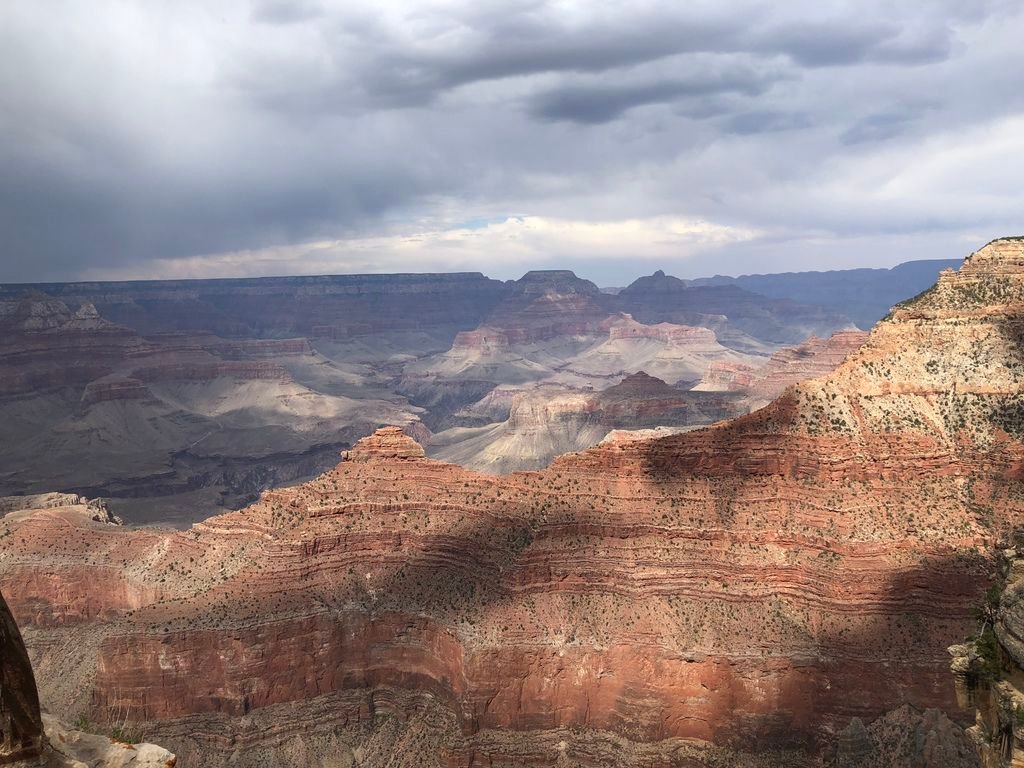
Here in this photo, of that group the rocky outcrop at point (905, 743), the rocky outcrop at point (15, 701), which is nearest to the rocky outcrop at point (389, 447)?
the rocky outcrop at point (905, 743)

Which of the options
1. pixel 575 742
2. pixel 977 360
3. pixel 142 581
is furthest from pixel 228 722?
pixel 977 360

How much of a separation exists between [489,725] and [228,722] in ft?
60.6

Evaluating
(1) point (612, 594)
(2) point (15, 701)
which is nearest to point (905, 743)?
(1) point (612, 594)

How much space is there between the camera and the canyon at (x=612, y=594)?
2083 inches

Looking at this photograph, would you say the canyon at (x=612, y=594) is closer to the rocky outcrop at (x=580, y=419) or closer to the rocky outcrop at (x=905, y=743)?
the rocky outcrop at (x=905, y=743)

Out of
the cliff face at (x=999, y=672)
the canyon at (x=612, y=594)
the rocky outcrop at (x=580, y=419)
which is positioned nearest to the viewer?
the cliff face at (x=999, y=672)

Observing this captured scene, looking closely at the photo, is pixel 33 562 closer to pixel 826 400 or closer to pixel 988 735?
pixel 826 400

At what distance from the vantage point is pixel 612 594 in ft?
189

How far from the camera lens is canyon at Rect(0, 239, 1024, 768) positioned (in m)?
52.9

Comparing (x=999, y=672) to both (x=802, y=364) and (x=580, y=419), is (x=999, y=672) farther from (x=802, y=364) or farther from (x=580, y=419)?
(x=802, y=364)

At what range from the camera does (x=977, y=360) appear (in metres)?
64.4

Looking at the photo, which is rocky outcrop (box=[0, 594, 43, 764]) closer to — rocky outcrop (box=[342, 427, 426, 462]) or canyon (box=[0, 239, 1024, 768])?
canyon (box=[0, 239, 1024, 768])

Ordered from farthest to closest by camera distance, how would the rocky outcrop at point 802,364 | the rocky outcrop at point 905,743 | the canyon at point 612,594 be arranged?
the rocky outcrop at point 802,364
the canyon at point 612,594
the rocky outcrop at point 905,743

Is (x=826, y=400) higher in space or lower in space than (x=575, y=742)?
higher
